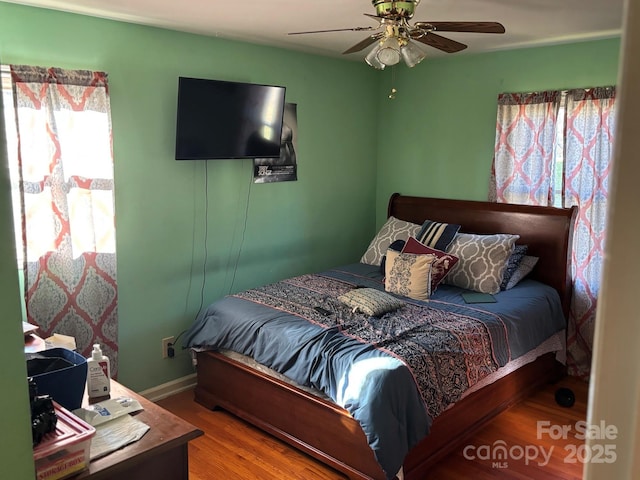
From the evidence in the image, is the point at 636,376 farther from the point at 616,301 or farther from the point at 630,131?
the point at 630,131

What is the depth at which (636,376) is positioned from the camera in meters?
0.49

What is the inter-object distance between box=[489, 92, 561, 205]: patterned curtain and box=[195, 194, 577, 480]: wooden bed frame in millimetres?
127

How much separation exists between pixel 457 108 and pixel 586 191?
1.19 meters

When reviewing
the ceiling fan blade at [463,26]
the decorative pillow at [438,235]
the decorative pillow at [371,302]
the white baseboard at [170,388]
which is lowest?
the white baseboard at [170,388]

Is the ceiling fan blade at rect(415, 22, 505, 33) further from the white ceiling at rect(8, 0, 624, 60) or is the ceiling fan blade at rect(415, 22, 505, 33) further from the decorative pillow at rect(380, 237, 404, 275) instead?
the decorative pillow at rect(380, 237, 404, 275)

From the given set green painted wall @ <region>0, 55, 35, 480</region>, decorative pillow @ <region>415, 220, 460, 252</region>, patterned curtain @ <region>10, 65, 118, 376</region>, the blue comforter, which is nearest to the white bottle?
green painted wall @ <region>0, 55, 35, 480</region>

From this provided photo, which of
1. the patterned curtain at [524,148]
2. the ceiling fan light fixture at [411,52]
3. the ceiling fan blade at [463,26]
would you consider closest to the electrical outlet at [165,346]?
the ceiling fan light fixture at [411,52]

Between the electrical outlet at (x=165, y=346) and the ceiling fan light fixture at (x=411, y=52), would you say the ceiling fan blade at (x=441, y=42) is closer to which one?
the ceiling fan light fixture at (x=411, y=52)

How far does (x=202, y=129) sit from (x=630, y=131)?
3.13 metres

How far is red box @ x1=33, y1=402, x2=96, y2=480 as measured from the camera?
1.32m

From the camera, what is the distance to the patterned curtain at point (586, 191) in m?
3.62

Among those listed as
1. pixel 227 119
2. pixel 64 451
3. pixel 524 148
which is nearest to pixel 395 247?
pixel 524 148

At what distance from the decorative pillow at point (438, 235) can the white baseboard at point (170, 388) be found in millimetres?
1894

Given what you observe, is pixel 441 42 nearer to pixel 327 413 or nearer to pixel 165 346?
pixel 327 413
